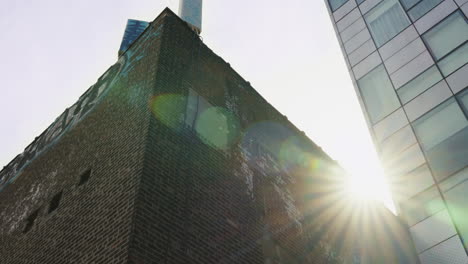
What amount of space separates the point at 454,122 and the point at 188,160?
861 cm

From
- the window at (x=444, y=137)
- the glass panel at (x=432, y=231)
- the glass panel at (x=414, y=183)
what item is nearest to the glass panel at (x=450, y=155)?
the window at (x=444, y=137)

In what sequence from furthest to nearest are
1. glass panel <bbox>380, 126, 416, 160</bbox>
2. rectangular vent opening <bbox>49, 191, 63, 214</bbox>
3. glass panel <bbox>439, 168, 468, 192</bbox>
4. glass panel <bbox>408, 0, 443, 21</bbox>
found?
glass panel <bbox>408, 0, 443, 21</bbox>
glass panel <bbox>380, 126, 416, 160</bbox>
glass panel <bbox>439, 168, 468, 192</bbox>
rectangular vent opening <bbox>49, 191, 63, 214</bbox>

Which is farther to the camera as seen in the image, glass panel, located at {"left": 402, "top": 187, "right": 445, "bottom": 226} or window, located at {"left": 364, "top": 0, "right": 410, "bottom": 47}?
window, located at {"left": 364, "top": 0, "right": 410, "bottom": 47}

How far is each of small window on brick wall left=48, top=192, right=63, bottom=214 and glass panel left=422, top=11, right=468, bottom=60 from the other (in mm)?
11927

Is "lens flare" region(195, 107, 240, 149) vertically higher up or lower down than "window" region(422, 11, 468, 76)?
lower down

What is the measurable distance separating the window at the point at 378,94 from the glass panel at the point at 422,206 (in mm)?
3145

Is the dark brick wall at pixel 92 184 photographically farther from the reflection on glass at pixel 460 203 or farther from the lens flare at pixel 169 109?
the reflection on glass at pixel 460 203

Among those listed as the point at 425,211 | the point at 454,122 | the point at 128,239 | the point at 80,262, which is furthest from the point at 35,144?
the point at 454,122

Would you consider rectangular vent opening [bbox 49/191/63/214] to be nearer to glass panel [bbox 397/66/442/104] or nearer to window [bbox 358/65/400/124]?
window [bbox 358/65/400/124]

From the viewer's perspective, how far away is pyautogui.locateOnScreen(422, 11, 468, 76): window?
12.5 metres

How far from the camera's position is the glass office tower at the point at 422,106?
1117 centimetres

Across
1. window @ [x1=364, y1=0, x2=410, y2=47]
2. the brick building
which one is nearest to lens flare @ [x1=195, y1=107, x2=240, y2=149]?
the brick building

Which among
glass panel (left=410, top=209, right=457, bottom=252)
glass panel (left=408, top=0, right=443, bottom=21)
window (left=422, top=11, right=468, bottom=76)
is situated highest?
glass panel (left=408, top=0, right=443, bottom=21)

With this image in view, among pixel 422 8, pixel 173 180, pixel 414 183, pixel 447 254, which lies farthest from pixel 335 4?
pixel 173 180
